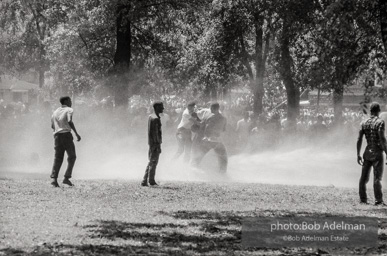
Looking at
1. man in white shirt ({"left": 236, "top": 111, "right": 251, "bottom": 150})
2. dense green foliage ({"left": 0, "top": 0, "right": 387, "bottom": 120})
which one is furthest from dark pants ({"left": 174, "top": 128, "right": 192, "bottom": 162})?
dense green foliage ({"left": 0, "top": 0, "right": 387, "bottom": 120})

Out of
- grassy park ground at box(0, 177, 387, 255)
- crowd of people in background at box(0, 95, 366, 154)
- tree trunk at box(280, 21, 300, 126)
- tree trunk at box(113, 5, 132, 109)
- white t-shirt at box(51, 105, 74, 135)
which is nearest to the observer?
grassy park ground at box(0, 177, 387, 255)

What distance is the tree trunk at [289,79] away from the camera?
78.0ft

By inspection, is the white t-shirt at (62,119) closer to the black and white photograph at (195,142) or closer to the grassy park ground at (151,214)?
the black and white photograph at (195,142)

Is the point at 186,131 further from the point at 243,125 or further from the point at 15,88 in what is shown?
the point at 15,88

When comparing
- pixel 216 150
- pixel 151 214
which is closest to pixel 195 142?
pixel 216 150

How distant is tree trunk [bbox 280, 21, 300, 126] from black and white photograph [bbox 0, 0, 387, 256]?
0.18 feet

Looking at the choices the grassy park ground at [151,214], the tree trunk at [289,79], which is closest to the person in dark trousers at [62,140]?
the grassy park ground at [151,214]

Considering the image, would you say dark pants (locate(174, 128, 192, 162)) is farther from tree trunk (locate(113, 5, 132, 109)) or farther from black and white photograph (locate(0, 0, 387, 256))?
tree trunk (locate(113, 5, 132, 109))

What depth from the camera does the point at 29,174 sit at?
1944 cm

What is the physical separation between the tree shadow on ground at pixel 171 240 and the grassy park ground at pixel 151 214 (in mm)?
10

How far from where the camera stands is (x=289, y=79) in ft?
86.6

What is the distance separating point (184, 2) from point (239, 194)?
16.3 meters

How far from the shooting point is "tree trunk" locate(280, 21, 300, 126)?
2377 centimetres

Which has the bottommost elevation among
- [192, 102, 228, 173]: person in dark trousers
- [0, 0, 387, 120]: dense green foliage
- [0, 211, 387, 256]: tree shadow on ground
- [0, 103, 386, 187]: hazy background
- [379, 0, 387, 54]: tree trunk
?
[0, 211, 387, 256]: tree shadow on ground
